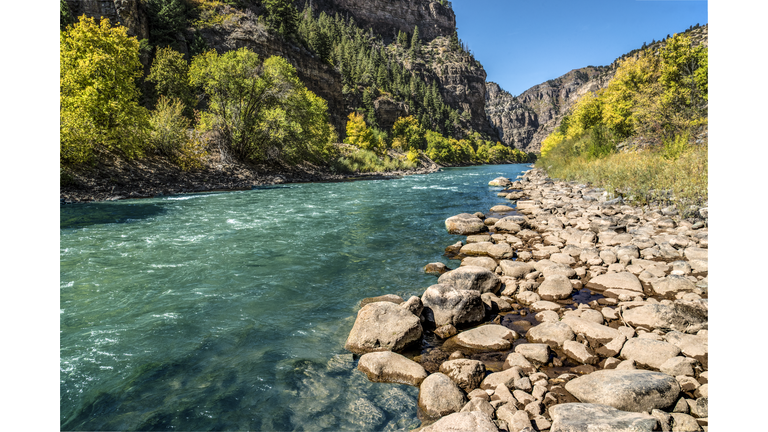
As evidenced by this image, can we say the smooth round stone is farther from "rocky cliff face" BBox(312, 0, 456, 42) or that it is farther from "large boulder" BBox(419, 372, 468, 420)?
"rocky cliff face" BBox(312, 0, 456, 42)

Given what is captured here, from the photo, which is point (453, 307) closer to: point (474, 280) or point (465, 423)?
point (474, 280)

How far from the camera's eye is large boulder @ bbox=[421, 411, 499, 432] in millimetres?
3516

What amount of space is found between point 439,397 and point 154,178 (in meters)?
29.9

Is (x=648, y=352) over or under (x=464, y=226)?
under

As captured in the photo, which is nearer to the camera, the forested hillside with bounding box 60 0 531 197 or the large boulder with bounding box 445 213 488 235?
the large boulder with bounding box 445 213 488 235

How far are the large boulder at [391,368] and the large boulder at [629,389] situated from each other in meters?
1.86

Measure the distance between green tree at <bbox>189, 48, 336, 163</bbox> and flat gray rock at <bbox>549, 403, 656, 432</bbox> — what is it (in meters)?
36.6

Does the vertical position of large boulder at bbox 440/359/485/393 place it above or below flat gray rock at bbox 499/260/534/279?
below

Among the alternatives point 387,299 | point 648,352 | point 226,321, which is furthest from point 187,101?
point 648,352

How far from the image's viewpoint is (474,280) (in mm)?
7461

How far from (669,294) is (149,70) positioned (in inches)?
2190

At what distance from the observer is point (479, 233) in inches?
519

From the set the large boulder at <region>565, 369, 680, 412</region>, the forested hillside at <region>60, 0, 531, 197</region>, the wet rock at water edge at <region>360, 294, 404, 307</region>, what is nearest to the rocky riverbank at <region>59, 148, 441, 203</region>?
the forested hillside at <region>60, 0, 531, 197</region>
